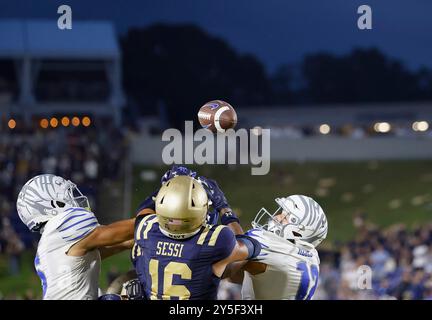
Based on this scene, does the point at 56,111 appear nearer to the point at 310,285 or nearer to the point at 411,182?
the point at 411,182

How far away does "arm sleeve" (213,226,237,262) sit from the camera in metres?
6.11

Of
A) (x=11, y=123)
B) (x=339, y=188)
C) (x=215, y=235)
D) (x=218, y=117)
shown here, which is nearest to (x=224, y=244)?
(x=215, y=235)

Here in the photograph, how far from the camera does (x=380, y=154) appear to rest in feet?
95.1

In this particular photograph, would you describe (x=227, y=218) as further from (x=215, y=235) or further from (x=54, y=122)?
(x=54, y=122)

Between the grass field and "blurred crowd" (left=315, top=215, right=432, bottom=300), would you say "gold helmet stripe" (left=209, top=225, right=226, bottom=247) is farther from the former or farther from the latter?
the grass field

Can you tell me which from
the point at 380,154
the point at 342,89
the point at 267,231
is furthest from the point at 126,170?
the point at 267,231

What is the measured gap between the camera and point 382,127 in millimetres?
31844

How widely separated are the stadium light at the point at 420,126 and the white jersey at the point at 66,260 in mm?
25823

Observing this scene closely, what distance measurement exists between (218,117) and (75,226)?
1551 mm

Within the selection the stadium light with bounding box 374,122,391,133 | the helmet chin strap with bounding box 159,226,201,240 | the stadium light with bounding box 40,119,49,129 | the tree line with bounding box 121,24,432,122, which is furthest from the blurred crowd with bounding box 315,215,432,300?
the tree line with bounding box 121,24,432,122

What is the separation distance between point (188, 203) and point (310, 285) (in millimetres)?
1259

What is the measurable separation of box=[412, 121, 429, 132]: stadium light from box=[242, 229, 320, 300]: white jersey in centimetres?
2544
